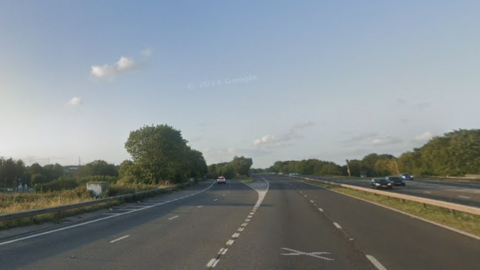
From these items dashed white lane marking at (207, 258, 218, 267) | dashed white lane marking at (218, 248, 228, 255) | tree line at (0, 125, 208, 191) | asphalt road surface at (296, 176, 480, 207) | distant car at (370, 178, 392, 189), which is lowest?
asphalt road surface at (296, 176, 480, 207)

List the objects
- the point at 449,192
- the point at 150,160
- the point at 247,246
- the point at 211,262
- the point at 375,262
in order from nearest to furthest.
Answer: the point at 375,262, the point at 211,262, the point at 247,246, the point at 449,192, the point at 150,160

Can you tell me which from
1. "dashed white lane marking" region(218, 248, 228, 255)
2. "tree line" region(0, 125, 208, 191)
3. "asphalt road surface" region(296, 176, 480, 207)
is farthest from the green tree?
"dashed white lane marking" region(218, 248, 228, 255)

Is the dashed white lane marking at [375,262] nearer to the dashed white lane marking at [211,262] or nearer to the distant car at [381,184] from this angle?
the dashed white lane marking at [211,262]

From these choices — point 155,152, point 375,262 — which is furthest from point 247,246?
point 155,152

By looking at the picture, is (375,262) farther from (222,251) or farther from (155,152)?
(155,152)

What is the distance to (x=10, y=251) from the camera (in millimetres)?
9945

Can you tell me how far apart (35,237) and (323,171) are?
181 metres

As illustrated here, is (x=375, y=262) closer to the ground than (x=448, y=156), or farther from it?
closer to the ground

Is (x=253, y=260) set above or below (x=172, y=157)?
below

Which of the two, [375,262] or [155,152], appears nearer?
[375,262]

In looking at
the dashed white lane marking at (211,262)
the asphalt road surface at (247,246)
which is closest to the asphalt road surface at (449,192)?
the asphalt road surface at (247,246)

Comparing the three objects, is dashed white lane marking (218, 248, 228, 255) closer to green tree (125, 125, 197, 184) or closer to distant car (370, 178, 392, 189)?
distant car (370, 178, 392, 189)

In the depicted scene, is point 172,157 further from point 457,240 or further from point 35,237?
point 457,240

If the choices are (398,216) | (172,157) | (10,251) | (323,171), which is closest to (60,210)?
(10,251)
